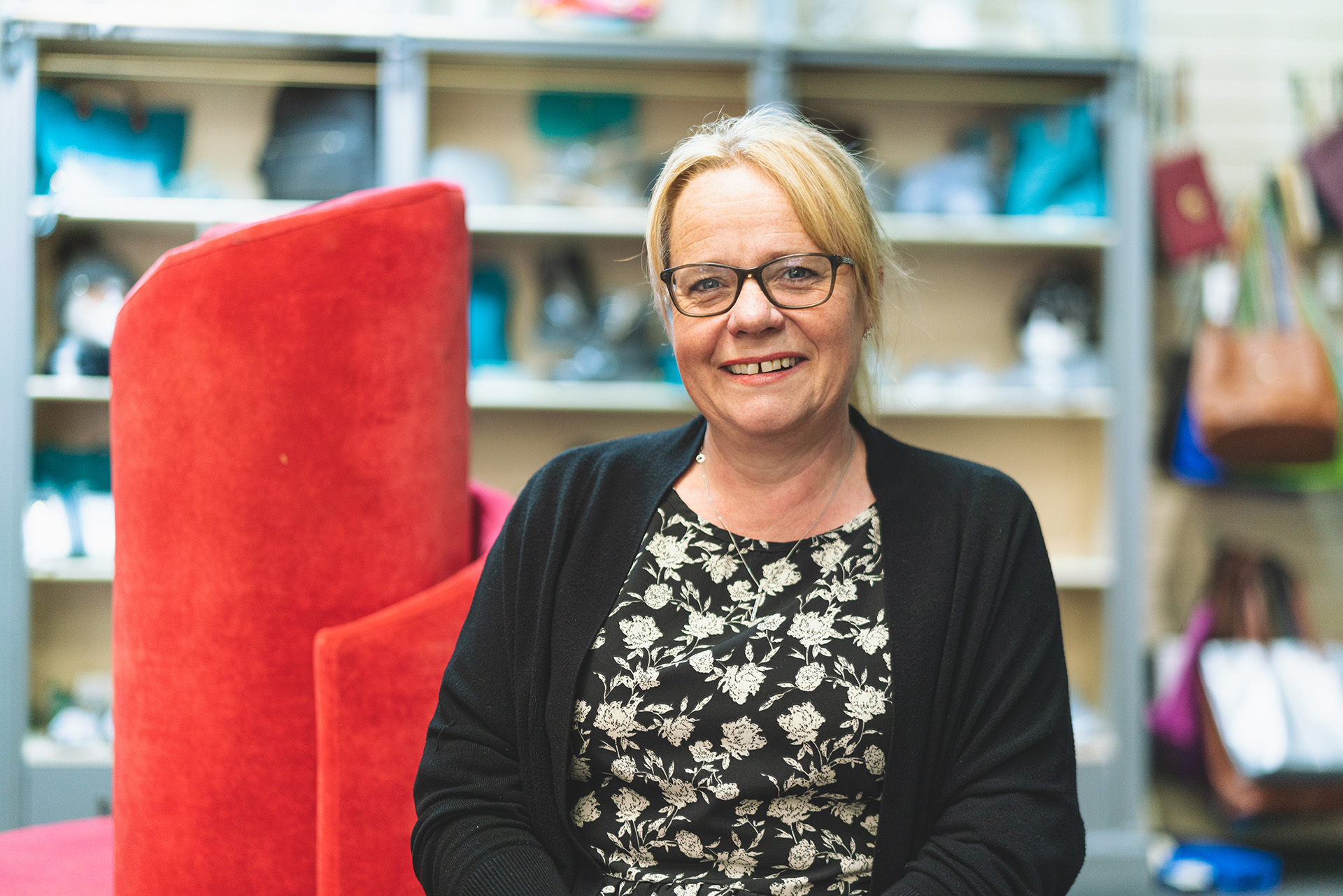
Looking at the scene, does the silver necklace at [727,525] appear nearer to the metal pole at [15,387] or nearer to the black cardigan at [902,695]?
the black cardigan at [902,695]

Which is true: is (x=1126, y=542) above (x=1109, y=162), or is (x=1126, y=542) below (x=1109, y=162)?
below

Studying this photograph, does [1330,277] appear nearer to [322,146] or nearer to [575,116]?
[575,116]

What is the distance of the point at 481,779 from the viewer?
1126mm

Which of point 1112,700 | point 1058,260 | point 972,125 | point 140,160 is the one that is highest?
point 972,125

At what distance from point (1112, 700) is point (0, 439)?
313cm

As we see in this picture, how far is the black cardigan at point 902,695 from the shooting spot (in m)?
1.04

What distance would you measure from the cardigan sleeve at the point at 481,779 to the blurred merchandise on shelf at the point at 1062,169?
2.39m

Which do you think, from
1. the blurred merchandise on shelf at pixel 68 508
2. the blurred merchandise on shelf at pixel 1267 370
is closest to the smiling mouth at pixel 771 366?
the blurred merchandise on shelf at pixel 1267 370

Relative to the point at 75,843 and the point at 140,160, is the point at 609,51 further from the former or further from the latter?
the point at 75,843

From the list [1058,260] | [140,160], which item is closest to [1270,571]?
[1058,260]

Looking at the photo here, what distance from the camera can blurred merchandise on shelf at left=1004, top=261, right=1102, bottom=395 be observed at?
2994 mm

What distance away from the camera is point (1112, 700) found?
2902mm

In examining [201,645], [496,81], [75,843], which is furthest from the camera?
[496,81]

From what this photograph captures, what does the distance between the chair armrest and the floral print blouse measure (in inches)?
8.6
